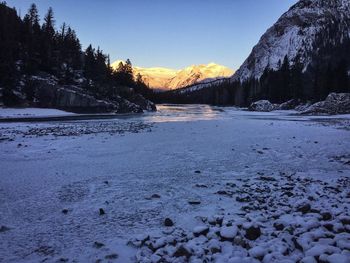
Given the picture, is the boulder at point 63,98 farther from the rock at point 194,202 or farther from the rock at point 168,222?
the rock at point 168,222

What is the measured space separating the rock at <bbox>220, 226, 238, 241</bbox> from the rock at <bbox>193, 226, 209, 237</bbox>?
33 cm

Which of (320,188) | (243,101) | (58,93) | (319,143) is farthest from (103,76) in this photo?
(320,188)

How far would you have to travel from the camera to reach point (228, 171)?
12141mm

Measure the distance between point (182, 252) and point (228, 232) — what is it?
3.66 ft

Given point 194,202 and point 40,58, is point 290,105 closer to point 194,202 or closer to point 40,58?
point 40,58

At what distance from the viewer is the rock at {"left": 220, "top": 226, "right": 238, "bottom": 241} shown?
6320 millimetres

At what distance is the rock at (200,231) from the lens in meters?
6.65

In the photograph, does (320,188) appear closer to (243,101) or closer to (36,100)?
(36,100)

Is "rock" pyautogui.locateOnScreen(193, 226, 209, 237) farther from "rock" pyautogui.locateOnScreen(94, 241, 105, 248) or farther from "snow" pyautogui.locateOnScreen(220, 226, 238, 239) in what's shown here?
"rock" pyautogui.locateOnScreen(94, 241, 105, 248)

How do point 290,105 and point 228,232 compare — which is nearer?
point 228,232

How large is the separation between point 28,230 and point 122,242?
7.08 feet

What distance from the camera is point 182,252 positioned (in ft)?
19.0

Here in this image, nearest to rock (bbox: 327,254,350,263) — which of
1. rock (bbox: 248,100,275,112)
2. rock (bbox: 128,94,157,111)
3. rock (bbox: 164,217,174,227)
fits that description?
rock (bbox: 164,217,174,227)

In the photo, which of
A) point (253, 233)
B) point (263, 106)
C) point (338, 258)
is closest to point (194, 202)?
point (253, 233)
